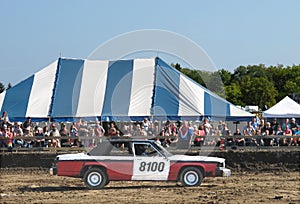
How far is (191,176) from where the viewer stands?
14.7m

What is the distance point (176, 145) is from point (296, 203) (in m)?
8.98

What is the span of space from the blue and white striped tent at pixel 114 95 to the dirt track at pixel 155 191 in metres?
6.41

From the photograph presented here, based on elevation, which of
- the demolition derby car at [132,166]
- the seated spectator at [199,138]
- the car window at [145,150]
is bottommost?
the demolition derby car at [132,166]

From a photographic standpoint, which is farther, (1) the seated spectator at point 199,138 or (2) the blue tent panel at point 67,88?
(2) the blue tent panel at point 67,88

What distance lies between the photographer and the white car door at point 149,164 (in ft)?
47.5

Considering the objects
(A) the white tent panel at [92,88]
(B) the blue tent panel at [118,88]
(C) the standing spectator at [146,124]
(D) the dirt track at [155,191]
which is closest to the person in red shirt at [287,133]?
(D) the dirt track at [155,191]

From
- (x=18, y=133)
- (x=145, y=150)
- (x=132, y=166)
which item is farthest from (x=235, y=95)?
(x=132, y=166)

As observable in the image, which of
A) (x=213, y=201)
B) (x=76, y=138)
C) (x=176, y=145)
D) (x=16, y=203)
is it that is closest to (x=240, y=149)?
(x=176, y=145)

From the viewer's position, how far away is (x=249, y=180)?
16531 mm

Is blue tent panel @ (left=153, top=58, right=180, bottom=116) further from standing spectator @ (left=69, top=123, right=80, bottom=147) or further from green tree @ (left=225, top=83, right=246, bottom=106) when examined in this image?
green tree @ (left=225, top=83, right=246, bottom=106)

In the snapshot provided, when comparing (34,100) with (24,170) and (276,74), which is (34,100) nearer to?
(24,170)

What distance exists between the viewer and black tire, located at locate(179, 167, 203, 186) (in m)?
14.7

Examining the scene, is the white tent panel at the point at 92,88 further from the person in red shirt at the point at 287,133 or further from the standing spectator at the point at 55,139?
the person in red shirt at the point at 287,133

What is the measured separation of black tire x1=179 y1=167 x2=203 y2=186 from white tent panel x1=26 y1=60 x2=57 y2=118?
1080cm
